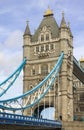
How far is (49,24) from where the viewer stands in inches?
3095

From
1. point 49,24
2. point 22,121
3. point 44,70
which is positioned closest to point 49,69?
point 44,70

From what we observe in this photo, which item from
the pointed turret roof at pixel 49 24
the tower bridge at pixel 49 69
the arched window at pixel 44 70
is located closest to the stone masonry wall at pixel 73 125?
the tower bridge at pixel 49 69

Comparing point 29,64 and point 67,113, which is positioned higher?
point 29,64

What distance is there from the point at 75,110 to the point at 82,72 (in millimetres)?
14340

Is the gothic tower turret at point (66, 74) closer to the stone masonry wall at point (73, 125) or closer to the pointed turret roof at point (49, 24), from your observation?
the pointed turret roof at point (49, 24)

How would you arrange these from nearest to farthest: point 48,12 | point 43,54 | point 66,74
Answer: point 66,74 → point 43,54 → point 48,12

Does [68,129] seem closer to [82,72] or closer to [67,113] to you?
[67,113]

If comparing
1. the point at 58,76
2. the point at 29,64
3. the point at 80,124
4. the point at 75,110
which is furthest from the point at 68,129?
the point at 75,110

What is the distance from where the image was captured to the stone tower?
232 ft

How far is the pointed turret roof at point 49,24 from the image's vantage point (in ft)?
252

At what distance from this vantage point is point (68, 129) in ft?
201

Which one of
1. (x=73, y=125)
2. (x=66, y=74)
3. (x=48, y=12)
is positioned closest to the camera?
(x=73, y=125)

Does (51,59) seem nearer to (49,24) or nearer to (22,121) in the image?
(49,24)

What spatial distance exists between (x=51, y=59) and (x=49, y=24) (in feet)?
30.3
